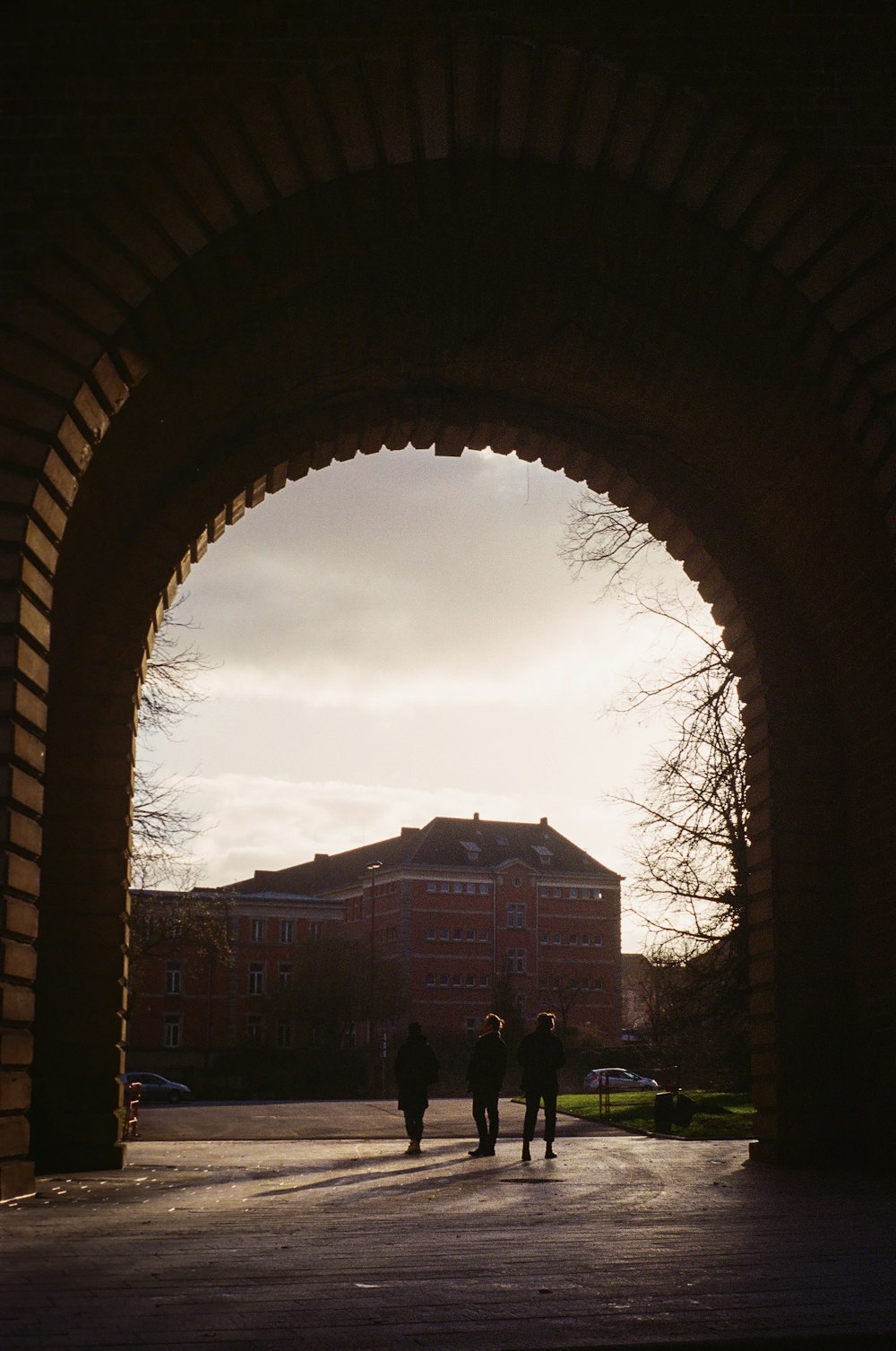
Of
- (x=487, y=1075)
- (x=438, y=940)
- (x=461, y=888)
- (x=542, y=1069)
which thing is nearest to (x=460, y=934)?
(x=438, y=940)

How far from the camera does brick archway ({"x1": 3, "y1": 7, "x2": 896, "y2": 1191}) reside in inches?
340

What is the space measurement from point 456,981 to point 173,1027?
60.5 ft

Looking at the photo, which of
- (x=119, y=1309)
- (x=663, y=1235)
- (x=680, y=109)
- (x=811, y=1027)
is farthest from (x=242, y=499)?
(x=119, y=1309)

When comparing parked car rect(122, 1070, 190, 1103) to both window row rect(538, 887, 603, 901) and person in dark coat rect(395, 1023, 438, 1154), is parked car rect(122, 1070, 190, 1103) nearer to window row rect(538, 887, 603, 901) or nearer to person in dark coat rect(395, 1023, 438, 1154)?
window row rect(538, 887, 603, 901)

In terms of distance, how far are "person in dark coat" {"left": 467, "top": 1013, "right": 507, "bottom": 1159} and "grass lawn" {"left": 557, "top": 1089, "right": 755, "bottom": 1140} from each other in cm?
320

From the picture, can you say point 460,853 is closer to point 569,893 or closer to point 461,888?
point 461,888

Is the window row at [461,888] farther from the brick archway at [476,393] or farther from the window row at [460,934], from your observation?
the brick archway at [476,393]

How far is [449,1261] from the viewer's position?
6.70 metres

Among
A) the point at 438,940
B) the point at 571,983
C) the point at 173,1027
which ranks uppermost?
the point at 438,940

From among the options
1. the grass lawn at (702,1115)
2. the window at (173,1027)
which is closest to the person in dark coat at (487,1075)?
the grass lawn at (702,1115)

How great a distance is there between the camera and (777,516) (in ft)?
42.2

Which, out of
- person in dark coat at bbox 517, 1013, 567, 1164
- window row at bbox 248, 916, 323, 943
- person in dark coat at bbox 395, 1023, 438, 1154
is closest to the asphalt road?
person in dark coat at bbox 395, 1023, 438, 1154

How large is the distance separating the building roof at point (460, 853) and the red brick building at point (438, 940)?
135 mm

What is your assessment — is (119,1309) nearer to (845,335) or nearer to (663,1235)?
(663,1235)
